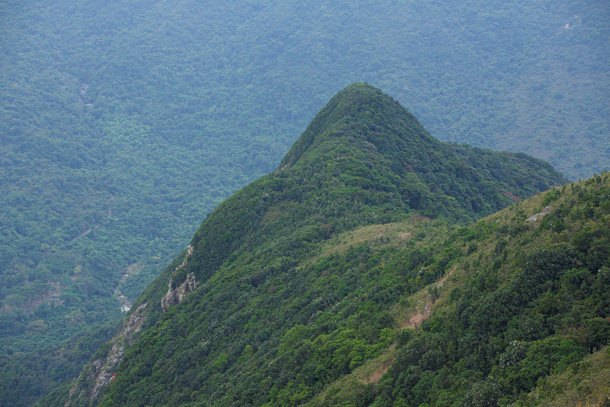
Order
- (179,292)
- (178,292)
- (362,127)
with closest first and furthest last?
1. (179,292)
2. (178,292)
3. (362,127)

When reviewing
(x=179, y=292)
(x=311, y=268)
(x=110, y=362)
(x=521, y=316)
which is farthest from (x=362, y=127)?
(x=521, y=316)

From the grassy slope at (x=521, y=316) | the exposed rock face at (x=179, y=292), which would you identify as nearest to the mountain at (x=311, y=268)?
the exposed rock face at (x=179, y=292)

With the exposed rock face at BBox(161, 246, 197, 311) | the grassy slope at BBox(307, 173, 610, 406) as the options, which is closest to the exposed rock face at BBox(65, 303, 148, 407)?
the exposed rock face at BBox(161, 246, 197, 311)

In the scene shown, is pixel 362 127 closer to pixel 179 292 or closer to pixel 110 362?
pixel 179 292

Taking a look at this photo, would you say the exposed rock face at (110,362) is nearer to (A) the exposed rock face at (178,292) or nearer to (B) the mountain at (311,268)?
(B) the mountain at (311,268)

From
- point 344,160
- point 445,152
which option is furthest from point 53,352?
point 445,152

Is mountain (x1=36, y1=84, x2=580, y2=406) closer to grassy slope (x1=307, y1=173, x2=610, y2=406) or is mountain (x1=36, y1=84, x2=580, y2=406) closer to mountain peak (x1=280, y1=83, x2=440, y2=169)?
mountain peak (x1=280, y1=83, x2=440, y2=169)
